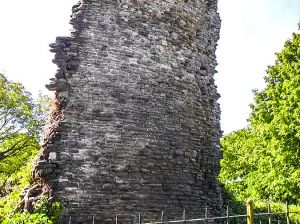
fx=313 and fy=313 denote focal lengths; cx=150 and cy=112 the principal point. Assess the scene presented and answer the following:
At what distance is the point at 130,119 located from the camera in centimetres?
637

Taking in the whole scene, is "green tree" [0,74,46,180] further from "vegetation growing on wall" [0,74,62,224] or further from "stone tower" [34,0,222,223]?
"stone tower" [34,0,222,223]

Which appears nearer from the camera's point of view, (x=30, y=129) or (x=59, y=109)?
(x=59, y=109)

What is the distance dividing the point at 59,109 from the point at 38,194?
1640 mm

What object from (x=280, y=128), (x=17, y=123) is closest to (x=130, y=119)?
(x=280, y=128)

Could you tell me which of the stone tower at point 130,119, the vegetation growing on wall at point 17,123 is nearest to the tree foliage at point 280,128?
the stone tower at point 130,119

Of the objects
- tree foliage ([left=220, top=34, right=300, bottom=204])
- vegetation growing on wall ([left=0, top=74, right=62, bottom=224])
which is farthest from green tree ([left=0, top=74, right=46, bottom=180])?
tree foliage ([left=220, top=34, right=300, bottom=204])

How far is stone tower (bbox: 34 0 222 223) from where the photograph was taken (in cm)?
575

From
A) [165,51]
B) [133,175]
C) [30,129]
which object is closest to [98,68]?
[165,51]

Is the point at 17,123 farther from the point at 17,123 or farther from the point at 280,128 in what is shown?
the point at 280,128

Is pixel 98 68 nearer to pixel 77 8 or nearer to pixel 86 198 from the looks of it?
pixel 77 8

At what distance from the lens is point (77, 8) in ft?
22.4

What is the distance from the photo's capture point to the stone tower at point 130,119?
5.75 m

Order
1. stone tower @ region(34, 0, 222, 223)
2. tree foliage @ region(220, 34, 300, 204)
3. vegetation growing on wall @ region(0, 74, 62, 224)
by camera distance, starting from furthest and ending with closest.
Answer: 1. vegetation growing on wall @ region(0, 74, 62, 224)
2. tree foliage @ region(220, 34, 300, 204)
3. stone tower @ region(34, 0, 222, 223)

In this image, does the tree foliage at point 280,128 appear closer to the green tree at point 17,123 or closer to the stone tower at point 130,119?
the stone tower at point 130,119
